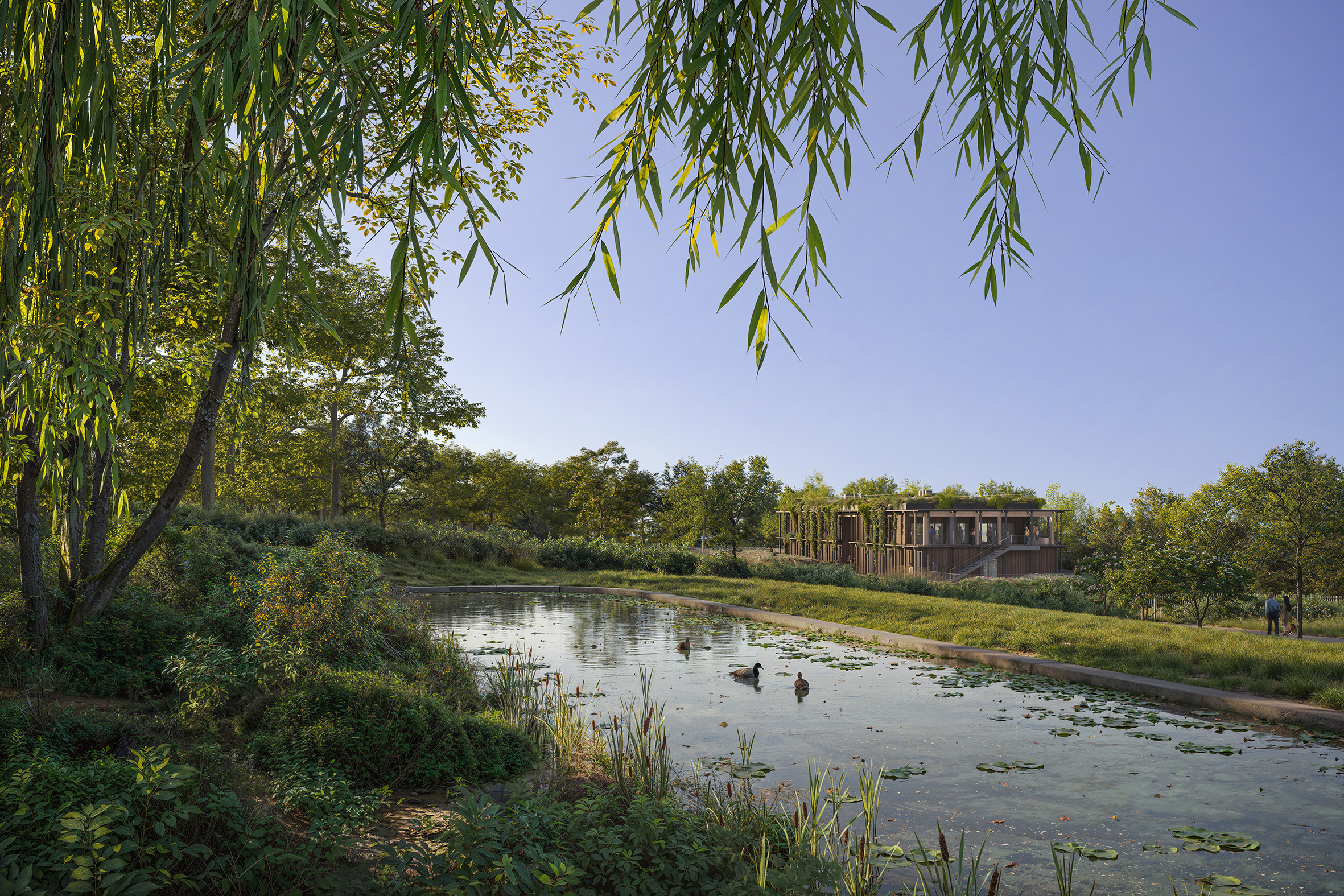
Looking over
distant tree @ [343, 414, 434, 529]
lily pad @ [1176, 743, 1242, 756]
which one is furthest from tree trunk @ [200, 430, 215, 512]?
lily pad @ [1176, 743, 1242, 756]

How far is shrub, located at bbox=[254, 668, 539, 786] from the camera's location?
16.9 ft

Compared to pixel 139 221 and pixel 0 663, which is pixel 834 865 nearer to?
pixel 139 221

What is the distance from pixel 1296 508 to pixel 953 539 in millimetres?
14508

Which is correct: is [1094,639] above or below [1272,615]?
above

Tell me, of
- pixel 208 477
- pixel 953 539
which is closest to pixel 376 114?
pixel 208 477

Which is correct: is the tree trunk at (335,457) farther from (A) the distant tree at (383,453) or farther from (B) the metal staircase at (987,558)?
(B) the metal staircase at (987,558)

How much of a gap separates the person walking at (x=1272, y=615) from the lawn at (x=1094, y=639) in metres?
5.53

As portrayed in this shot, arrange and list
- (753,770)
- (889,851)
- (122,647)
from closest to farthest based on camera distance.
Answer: (889,851)
(753,770)
(122,647)

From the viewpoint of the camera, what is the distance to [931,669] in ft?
34.9

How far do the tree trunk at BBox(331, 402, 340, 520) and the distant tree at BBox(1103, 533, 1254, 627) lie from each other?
982 inches

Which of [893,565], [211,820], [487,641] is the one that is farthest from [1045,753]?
[893,565]

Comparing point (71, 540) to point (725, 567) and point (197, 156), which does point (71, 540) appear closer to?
point (197, 156)

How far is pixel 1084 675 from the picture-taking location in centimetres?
969

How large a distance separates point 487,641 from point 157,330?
661 centimetres
